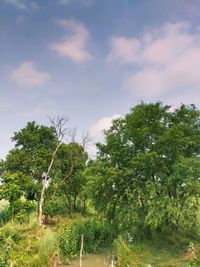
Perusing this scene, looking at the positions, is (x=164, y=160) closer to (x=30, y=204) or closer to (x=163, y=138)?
(x=163, y=138)

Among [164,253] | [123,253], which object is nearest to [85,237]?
[123,253]

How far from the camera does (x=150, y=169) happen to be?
76.7 ft

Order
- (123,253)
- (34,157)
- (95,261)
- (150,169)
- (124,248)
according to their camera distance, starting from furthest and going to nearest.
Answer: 1. (34,157)
2. (150,169)
3. (95,261)
4. (124,248)
5. (123,253)

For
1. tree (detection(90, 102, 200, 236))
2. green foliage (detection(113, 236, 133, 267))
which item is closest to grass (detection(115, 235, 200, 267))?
green foliage (detection(113, 236, 133, 267))

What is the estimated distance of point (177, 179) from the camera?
22672mm

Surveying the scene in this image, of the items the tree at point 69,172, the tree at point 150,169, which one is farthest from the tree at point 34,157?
the tree at point 150,169

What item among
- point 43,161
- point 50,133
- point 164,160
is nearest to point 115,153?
point 164,160

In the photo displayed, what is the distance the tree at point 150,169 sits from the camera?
Answer: 883 inches

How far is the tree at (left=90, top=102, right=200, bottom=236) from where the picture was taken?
73.6ft

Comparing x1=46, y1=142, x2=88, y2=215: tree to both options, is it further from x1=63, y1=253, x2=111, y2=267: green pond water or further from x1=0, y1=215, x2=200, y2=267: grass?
x1=63, y1=253, x2=111, y2=267: green pond water

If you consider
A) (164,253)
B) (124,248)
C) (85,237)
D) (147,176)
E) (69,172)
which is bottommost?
(164,253)

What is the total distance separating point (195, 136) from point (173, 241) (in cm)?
665

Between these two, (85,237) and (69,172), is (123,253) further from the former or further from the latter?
(69,172)

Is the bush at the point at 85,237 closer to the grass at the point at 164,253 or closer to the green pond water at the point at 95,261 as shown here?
the green pond water at the point at 95,261
